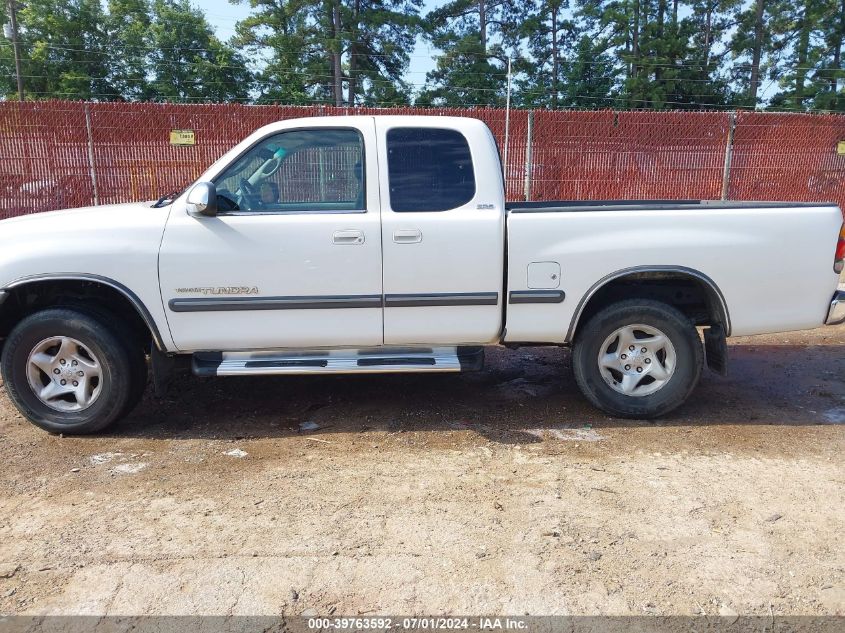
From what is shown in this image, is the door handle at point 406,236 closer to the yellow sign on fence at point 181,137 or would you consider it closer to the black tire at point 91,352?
the black tire at point 91,352

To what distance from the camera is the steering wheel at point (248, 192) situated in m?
4.22

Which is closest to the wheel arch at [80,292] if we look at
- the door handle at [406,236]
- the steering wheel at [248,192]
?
the steering wheel at [248,192]

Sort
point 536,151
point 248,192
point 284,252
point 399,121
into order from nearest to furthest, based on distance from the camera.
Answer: point 284,252 → point 248,192 → point 399,121 → point 536,151

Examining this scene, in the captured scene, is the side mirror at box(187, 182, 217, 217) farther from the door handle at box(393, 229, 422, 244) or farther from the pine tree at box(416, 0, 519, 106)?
the pine tree at box(416, 0, 519, 106)

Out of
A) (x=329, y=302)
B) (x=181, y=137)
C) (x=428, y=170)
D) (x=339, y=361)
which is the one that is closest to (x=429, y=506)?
(x=339, y=361)

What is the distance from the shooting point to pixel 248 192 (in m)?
4.25

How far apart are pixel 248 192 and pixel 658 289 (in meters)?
2.83

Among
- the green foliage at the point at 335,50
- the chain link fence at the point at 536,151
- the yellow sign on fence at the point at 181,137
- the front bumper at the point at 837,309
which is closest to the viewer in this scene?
the front bumper at the point at 837,309

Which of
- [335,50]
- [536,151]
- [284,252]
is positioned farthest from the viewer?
[335,50]

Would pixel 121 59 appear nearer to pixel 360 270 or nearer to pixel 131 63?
pixel 131 63

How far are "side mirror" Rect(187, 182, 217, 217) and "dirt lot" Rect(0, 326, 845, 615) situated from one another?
1475 millimetres

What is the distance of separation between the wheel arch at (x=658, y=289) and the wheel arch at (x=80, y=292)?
2.74 m

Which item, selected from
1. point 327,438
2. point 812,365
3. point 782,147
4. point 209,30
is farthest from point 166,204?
point 209,30

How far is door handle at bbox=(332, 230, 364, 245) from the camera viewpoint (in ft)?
13.6
